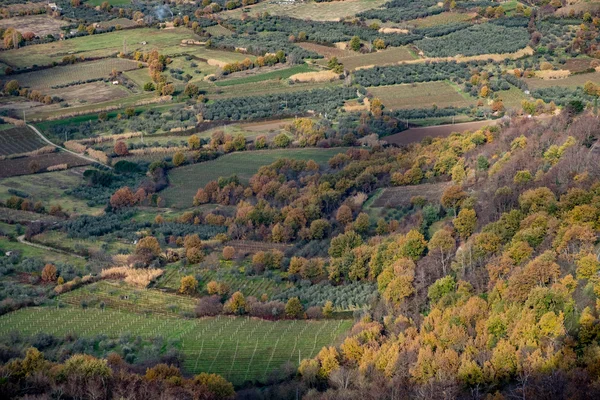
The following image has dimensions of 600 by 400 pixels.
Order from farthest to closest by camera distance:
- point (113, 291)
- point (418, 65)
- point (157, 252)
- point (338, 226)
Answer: point (418, 65), point (338, 226), point (157, 252), point (113, 291)

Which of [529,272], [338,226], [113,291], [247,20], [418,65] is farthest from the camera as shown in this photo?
[247,20]

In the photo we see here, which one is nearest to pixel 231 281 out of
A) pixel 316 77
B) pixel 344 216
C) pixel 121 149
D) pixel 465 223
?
pixel 344 216

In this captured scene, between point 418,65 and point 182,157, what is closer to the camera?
point 182,157

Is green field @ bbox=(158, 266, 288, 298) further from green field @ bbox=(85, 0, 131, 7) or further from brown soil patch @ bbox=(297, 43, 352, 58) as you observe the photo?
green field @ bbox=(85, 0, 131, 7)

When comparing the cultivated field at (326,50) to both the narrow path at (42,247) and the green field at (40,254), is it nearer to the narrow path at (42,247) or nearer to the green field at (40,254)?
the narrow path at (42,247)

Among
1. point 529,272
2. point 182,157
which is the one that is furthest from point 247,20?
point 529,272

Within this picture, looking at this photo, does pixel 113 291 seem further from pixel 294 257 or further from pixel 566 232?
pixel 566 232
